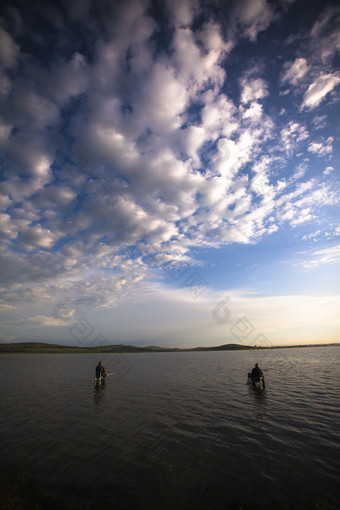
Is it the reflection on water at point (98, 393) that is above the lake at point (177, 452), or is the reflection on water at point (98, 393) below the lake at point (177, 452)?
below

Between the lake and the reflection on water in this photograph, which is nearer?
the lake

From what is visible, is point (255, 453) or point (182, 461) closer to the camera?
point (182, 461)

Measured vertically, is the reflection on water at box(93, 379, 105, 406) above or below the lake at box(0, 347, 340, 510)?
below

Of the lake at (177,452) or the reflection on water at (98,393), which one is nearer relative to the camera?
the lake at (177,452)

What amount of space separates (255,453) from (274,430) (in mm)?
4380

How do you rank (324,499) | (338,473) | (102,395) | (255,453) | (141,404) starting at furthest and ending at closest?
(102,395)
(141,404)
(255,453)
(338,473)
(324,499)

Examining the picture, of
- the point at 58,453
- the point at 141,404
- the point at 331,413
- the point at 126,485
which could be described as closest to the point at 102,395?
the point at 141,404

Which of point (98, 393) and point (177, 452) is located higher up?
point (177, 452)

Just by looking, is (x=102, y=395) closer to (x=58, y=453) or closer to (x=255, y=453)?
(x=58, y=453)

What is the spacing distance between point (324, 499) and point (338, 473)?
255 centimetres

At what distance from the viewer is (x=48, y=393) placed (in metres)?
29.6

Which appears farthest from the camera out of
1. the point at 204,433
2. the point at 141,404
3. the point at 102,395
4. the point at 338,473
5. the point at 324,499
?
the point at 102,395

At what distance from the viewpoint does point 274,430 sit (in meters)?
15.9

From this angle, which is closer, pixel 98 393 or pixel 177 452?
pixel 177 452
